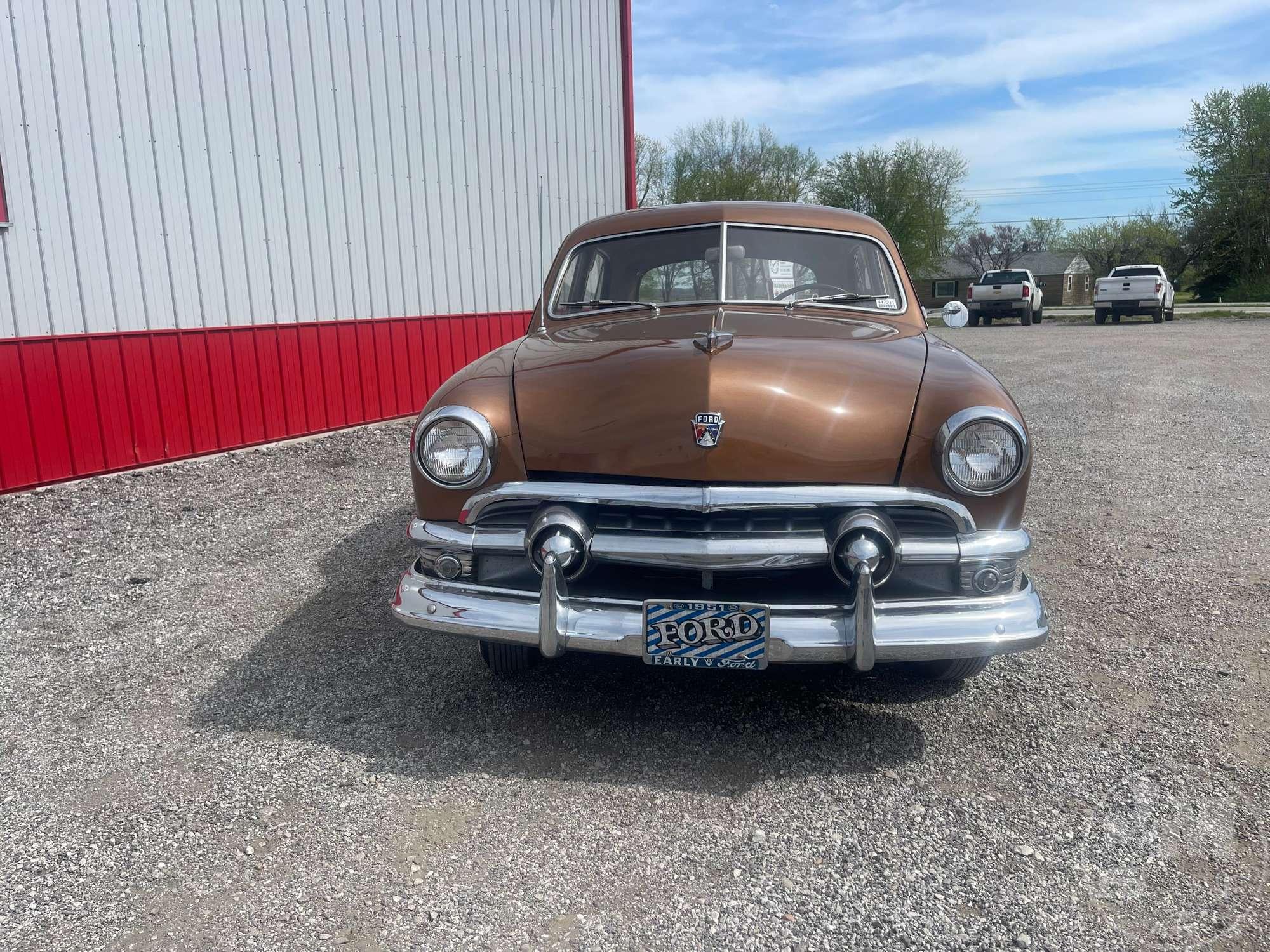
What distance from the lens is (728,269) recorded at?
12.5 ft

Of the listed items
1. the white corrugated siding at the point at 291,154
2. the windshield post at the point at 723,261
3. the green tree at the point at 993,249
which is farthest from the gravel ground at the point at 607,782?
the green tree at the point at 993,249

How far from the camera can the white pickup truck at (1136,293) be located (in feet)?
79.6

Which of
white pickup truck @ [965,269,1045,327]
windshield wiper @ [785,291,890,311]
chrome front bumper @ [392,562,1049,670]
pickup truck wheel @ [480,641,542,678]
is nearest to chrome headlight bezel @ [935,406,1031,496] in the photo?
chrome front bumper @ [392,562,1049,670]

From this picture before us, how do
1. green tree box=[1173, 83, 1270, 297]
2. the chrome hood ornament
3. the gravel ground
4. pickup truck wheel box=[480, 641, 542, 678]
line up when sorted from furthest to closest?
green tree box=[1173, 83, 1270, 297]
pickup truck wheel box=[480, 641, 542, 678]
the chrome hood ornament
the gravel ground

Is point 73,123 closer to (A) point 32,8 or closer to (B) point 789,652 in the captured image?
(A) point 32,8

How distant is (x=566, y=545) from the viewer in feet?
8.58

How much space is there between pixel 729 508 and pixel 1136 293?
2609cm

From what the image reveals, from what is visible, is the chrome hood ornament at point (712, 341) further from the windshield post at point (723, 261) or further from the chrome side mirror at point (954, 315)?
the chrome side mirror at point (954, 315)

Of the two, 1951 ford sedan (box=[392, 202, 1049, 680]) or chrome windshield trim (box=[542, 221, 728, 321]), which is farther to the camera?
chrome windshield trim (box=[542, 221, 728, 321])

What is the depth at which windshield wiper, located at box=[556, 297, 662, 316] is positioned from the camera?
3729 millimetres

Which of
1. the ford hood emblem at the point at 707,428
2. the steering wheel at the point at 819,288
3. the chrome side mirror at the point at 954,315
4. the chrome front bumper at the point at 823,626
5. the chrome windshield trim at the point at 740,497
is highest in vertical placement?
the steering wheel at the point at 819,288

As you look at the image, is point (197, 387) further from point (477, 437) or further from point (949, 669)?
point (949, 669)

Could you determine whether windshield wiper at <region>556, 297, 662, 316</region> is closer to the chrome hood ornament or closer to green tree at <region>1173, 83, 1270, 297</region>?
the chrome hood ornament

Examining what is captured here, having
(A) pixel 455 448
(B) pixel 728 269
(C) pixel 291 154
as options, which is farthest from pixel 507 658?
(C) pixel 291 154
